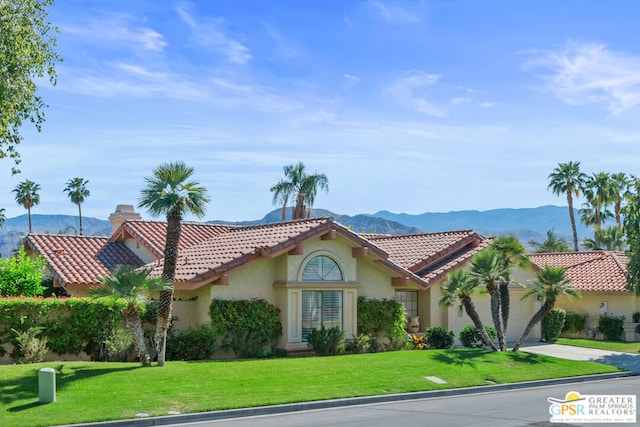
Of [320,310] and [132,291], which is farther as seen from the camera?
[320,310]

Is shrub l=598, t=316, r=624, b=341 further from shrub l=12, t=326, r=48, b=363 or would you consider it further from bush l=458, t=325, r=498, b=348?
shrub l=12, t=326, r=48, b=363

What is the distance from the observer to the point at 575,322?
135 ft

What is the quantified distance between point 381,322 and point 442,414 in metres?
12.2

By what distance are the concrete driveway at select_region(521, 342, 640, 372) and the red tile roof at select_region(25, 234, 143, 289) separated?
54.8 ft

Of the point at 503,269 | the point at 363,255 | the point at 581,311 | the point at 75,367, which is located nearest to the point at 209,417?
the point at 75,367

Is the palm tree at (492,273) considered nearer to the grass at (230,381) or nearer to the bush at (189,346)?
the grass at (230,381)

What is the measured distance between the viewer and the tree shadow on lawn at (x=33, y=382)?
17.0 m

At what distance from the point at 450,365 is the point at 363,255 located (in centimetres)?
579

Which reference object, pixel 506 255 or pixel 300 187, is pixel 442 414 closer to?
pixel 506 255

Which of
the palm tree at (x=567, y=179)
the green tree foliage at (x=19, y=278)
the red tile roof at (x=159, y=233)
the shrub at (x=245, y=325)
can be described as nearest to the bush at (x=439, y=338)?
the shrub at (x=245, y=325)

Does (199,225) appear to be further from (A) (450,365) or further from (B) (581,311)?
(B) (581,311)

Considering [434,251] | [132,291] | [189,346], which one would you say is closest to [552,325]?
[434,251]

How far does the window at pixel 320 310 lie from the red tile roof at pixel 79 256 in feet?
25.8

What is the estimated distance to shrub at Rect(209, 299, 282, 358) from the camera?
83.1ft
